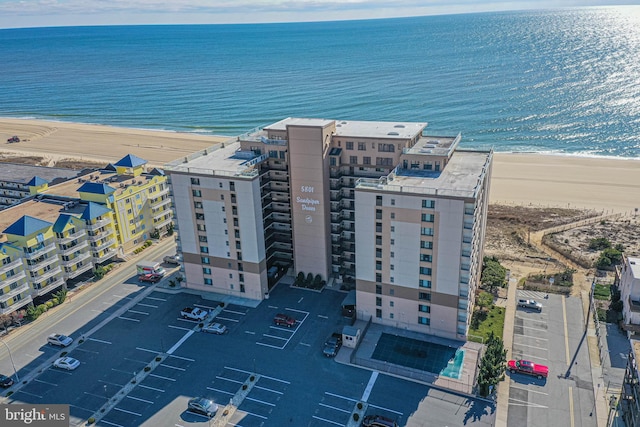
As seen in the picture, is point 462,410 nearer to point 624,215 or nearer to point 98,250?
point 98,250

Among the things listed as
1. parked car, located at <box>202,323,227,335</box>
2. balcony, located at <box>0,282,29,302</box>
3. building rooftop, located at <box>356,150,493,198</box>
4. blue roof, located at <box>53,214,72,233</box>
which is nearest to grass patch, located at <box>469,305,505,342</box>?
building rooftop, located at <box>356,150,493,198</box>

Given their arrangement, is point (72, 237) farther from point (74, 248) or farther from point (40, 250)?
point (40, 250)

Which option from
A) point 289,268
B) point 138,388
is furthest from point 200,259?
point 138,388

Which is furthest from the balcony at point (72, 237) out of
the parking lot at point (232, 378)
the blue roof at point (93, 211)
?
the parking lot at point (232, 378)

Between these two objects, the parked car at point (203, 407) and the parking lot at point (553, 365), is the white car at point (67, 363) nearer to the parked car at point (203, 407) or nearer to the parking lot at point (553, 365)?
the parked car at point (203, 407)

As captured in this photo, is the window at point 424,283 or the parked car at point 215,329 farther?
the parked car at point 215,329
